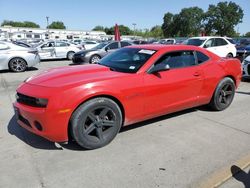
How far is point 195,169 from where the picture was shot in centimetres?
331

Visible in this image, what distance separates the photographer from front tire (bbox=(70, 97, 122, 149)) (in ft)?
11.8

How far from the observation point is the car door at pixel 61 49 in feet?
59.2

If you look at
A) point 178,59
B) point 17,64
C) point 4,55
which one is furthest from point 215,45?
point 4,55

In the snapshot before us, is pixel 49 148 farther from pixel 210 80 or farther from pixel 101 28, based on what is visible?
pixel 101 28

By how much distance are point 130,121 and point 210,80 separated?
200 centimetres

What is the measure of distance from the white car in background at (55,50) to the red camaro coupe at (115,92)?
1346 centimetres

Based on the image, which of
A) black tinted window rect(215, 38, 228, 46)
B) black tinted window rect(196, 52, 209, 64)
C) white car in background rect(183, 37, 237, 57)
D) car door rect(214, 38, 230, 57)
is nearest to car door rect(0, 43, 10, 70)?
white car in background rect(183, 37, 237, 57)

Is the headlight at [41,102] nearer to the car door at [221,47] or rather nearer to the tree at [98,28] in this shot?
the car door at [221,47]

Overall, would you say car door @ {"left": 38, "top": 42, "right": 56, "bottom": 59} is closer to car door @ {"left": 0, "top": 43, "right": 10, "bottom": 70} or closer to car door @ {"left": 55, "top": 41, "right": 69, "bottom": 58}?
car door @ {"left": 55, "top": 41, "right": 69, "bottom": 58}

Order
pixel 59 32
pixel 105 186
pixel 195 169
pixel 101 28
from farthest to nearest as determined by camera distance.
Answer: pixel 101 28, pixel 59 32, pixel 195 169, pixel 105 186

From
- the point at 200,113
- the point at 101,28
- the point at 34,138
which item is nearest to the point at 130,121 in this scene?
the point at 34,138

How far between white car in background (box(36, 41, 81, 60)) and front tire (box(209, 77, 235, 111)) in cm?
1420

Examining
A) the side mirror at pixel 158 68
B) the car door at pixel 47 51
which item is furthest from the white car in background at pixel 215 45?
the side mirror at pixel 158 68

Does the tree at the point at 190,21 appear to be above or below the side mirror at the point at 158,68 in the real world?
above
